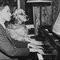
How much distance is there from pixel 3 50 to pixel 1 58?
0.37ft

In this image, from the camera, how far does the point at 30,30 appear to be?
222 cm

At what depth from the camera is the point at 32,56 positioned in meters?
1.48

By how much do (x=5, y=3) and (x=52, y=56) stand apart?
1629mm

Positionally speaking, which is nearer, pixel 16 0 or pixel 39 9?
pixel 39 9

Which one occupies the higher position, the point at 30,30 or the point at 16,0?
the point at 16,0

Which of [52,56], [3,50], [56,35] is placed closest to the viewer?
[52,56]

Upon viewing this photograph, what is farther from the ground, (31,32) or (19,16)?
(19,16)

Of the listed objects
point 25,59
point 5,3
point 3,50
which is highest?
point 5,3

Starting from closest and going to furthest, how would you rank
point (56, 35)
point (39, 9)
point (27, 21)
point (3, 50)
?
point (3, 50)
point (56, 35)
point (39, 9)
point (27, 21)

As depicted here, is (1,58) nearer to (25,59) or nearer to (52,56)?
(25,59)

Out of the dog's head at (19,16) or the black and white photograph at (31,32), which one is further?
the dog's head at (19,16)

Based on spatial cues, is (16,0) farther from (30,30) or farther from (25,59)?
(25,59)

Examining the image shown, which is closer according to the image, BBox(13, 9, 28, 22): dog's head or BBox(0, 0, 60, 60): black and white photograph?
BBox(0, 0, 60, 60): black and white photograph

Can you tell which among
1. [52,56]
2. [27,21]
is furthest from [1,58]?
[27,21]
